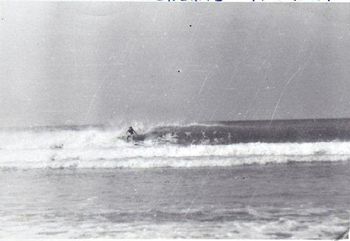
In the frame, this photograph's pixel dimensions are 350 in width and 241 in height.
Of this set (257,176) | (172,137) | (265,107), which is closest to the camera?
(257,176)

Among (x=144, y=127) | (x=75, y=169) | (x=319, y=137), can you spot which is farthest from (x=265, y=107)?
(x=75, y=169)

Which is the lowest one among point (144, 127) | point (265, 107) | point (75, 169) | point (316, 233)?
point (316, 233)


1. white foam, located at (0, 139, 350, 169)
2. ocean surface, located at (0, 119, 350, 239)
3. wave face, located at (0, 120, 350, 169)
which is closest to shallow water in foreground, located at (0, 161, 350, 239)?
ocean surface, located at (0, 119, 350, 239)

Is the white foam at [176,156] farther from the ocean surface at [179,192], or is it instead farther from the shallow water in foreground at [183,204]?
the shallow water in foreground at [183,204]

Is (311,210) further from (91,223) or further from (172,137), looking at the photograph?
(172,137)

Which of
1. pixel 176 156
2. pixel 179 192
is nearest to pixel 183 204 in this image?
pixel 179 192

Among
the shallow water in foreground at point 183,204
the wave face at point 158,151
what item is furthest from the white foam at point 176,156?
the shallow water in foreground at point 183,204

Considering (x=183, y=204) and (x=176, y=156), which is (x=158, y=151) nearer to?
(x=176, y=156)
